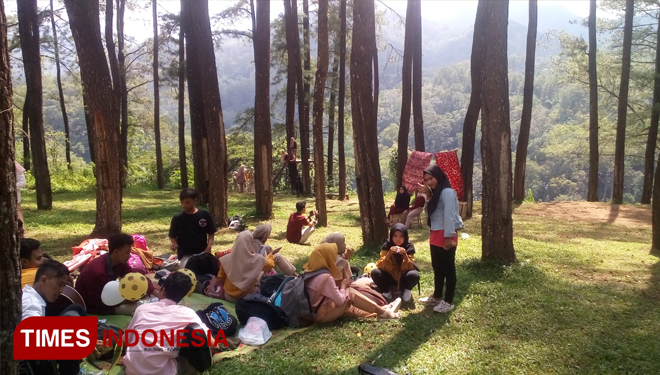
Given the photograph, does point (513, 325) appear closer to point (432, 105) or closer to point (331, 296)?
point (331, 296)

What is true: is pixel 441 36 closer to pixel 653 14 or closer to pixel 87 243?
pixel 653 14

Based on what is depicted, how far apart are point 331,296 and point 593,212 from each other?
44.4 ft

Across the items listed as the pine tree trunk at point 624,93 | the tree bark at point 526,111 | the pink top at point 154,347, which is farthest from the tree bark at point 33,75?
the pine tree trunk at point 624,93

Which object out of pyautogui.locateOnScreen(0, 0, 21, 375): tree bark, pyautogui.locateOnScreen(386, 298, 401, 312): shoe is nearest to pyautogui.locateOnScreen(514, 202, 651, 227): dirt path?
pyautogui.locateOnScreen(386, 298, 401, 312): shoe

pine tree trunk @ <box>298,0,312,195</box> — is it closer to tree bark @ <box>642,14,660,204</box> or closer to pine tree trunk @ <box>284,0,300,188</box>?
pine tree trunk @ <box>284,0,300,188</box>

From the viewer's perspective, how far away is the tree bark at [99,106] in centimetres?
826

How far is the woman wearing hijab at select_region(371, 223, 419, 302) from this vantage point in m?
5.79

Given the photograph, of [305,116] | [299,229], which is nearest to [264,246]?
[299,229]

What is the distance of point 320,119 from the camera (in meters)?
11.8

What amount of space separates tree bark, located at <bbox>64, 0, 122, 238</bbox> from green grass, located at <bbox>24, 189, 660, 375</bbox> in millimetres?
1086

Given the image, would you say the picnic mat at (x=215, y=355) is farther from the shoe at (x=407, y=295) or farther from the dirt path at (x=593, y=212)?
the dirt path at (x=593, y=212)

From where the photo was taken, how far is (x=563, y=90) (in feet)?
231

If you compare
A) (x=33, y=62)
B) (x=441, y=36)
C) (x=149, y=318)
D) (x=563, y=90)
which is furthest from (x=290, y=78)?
(x=441, y=36)

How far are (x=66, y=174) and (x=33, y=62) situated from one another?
10.2m
